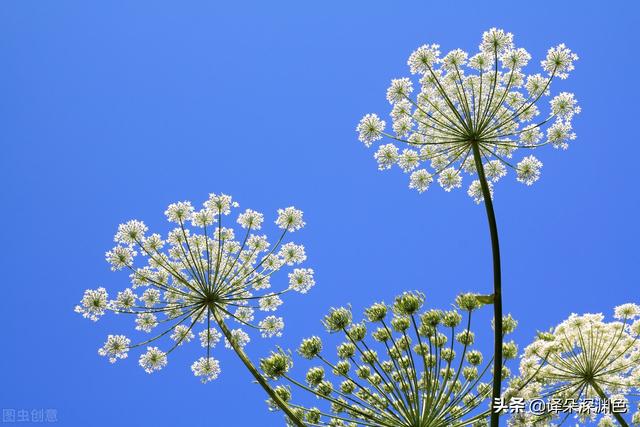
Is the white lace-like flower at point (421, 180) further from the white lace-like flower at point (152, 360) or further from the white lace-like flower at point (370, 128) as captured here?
the white lace-like flower at point (152, 360)

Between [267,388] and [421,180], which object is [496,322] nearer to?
[267,388]

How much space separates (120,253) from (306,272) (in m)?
5.33

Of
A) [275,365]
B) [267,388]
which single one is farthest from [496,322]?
[275,365]

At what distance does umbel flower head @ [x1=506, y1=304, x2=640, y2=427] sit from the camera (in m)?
13.1


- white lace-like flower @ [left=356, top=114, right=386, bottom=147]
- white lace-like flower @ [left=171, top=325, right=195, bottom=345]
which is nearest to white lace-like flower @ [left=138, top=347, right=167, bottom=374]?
white lace-like flower @ [left=171, top=325, right=195, bottom=345]

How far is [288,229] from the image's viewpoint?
1602 cm

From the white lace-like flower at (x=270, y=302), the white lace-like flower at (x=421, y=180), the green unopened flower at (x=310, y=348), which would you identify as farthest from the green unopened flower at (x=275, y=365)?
the white lace-like flower at (x=421, y=180)

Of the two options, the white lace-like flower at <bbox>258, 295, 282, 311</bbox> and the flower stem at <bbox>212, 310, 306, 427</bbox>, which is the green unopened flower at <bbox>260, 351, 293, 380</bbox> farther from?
the white lace-like flower at <bbox>258, 295, 282, 311</bbox>

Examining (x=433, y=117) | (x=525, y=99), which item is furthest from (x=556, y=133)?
(x=433, y=117)

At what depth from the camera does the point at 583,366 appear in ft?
44.5

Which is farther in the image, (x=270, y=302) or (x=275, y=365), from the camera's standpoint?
(x=270, y=302)

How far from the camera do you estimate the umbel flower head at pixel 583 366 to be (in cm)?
1310

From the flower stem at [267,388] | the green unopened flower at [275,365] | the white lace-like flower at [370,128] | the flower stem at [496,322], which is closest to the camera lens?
the flower stem at [496,322]

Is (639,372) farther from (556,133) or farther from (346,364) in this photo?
(346,364)
